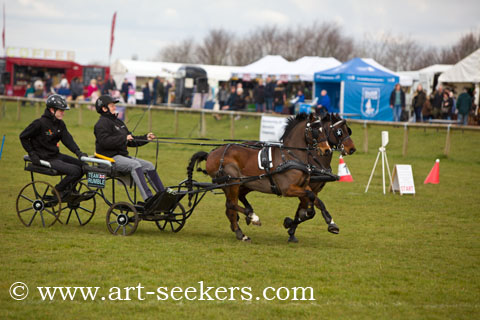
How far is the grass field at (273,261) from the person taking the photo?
6.50 m

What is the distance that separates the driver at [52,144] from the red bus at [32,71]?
36.3m

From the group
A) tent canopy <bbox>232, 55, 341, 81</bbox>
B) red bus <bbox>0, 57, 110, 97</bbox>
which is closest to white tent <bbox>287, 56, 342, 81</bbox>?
tent canopy <bbox>232, 55, 341, 81</bbox>

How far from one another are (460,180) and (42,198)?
11818mm

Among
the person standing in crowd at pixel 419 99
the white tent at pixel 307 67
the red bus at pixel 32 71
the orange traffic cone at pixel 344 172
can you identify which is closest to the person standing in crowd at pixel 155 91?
the white tent at pixel 307 67

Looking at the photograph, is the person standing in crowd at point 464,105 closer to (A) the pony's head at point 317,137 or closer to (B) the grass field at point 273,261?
(B) the grass field at point 273,261

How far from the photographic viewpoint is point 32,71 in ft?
154

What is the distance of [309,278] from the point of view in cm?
768

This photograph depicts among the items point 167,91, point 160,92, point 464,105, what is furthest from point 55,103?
point 167,91

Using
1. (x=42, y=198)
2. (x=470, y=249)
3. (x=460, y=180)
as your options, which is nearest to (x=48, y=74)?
(x=460, y=180)

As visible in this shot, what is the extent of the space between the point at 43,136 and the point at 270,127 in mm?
14532

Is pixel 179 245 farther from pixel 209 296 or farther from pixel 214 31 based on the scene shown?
pixel 214 31

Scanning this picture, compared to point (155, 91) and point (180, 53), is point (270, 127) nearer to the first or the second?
point (155, 91)

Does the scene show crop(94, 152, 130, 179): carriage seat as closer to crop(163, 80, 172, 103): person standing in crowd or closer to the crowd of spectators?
the crowd of spectators

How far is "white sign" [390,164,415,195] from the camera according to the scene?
1521 cm
